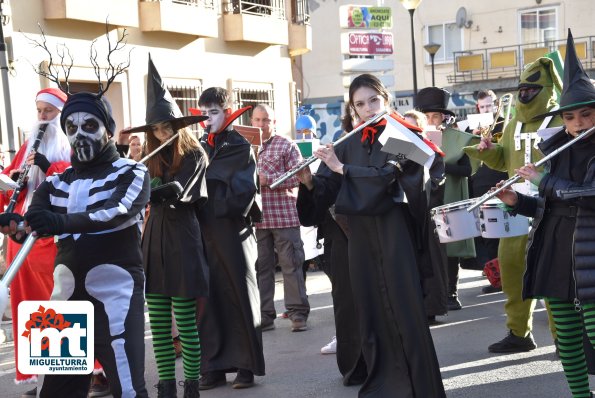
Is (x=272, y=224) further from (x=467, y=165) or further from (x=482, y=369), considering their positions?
(x=482, y=369)

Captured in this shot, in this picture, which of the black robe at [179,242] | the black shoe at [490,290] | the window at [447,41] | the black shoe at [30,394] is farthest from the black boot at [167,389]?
the window at [447,41]

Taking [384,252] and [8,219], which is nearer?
[8,219]

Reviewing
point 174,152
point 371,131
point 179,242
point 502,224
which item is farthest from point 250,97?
point 371,131

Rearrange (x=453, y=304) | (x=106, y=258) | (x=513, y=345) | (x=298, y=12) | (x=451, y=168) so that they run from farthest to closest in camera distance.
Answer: (x=298, y=12) < (x=453, y=304) < (x=451, y=168) < (x=513, y=345) < (x=106, y=258)

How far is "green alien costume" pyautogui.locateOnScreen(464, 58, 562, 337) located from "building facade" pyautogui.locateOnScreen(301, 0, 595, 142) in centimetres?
3058

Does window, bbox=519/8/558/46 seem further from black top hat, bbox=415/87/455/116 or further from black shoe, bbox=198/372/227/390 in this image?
black shoe, bbox=198/372/227/390

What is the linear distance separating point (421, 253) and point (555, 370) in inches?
69.1

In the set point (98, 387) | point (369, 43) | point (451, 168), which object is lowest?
point (98, 387)

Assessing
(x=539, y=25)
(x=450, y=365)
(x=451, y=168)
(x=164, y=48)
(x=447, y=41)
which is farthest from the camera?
(x=447, y=41)

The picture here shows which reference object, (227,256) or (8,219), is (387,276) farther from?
(8,219)

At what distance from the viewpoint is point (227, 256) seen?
25.1 feet

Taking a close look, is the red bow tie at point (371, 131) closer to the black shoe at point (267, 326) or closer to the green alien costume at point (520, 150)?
the green alien costume at point (520, 150)

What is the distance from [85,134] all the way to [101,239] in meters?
0.51

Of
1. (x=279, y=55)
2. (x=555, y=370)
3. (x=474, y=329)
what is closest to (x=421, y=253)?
(x=555, y=370)
